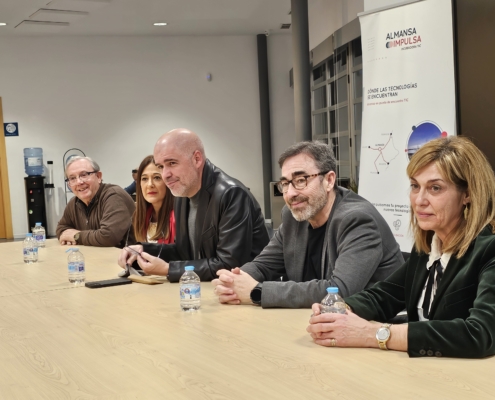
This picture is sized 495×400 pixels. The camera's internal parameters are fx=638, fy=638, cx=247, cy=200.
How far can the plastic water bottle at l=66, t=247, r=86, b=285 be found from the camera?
3.35 m

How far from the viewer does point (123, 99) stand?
12.2 m

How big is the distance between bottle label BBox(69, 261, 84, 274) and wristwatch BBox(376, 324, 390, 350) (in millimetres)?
1950

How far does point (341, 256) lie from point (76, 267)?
1527 millimetres

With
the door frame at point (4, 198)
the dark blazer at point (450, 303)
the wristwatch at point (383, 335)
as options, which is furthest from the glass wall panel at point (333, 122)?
the door frame at point (4, 198)

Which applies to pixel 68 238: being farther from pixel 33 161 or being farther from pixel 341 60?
pixel 33 161

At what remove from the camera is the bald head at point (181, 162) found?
137 inches

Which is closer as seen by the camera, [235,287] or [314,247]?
[235,287]

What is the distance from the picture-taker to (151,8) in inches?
394

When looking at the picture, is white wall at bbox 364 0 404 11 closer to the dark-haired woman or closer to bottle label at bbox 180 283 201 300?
the dark-haired woman

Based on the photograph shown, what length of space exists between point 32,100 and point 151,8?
319 cm

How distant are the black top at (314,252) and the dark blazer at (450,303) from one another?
616mm

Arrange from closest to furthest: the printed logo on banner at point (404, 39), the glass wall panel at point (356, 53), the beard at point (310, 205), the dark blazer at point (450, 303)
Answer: the dark blazer at point (450, 303)
the beard at point (310, 205)
the printed logo on banner at point (404, 39)
the glass wall panel at point (356, 53)

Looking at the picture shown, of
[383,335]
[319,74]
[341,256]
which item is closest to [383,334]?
[383,335]

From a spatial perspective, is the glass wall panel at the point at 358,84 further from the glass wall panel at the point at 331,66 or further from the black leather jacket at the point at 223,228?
the black leather jacket at the point at 223,228
